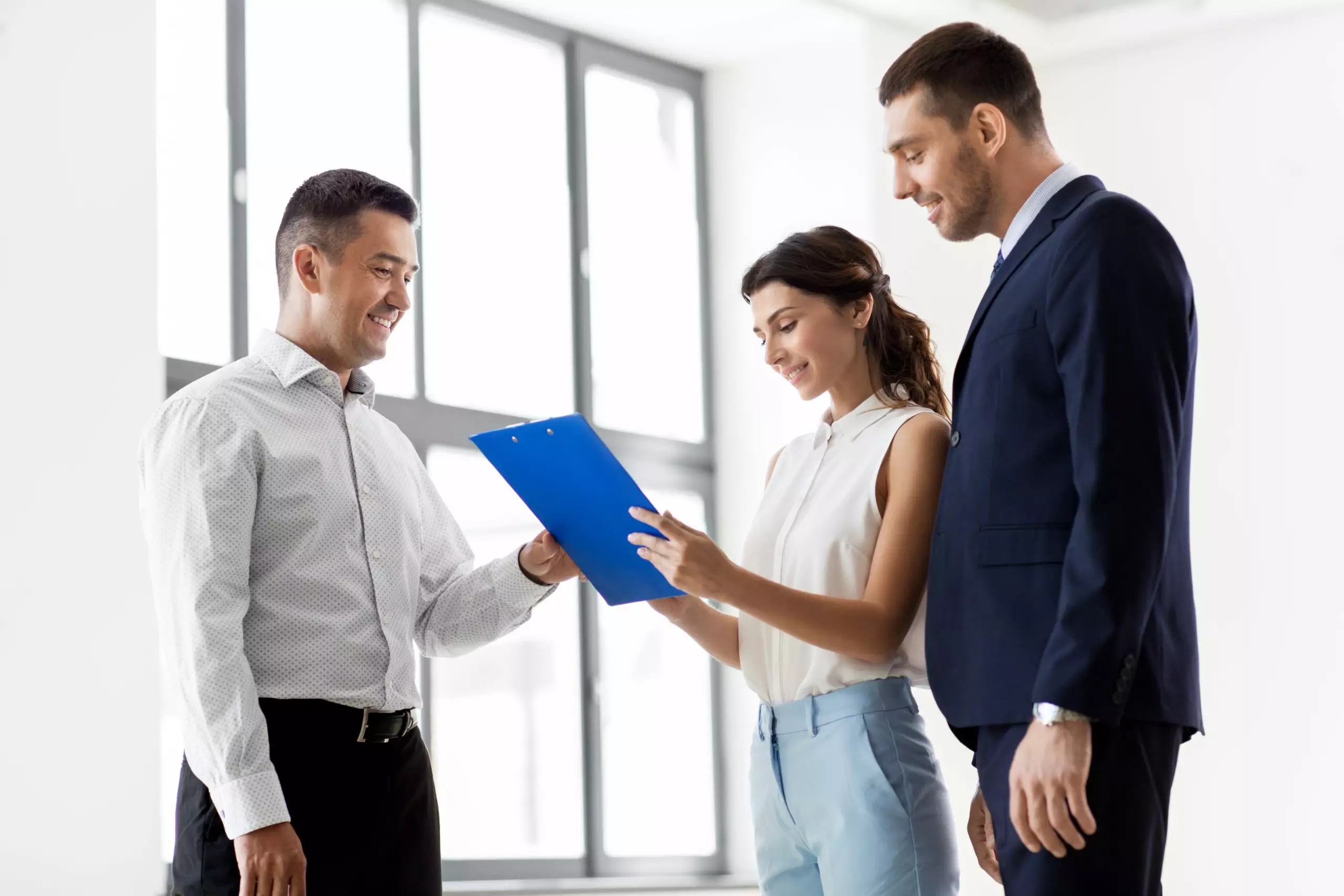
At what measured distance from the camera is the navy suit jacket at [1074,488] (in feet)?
5.01

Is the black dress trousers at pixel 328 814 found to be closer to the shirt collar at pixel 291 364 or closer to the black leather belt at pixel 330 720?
the black leather belt at pixel 330 720

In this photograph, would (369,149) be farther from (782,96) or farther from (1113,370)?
(1113,370)

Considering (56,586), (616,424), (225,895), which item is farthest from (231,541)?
(616,424)

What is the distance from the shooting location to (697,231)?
546 cm

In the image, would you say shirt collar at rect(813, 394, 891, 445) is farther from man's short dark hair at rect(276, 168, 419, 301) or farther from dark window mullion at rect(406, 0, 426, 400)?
dark window mullion at rect(406, 0, 426, 400)

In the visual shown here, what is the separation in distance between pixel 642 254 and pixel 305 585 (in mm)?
3432

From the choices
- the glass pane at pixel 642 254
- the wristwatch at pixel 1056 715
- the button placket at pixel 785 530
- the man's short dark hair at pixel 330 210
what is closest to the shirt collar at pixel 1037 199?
the button placket at pixel 785 530

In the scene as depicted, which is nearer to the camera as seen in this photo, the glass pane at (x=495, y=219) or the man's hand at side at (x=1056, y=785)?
the man's hand at side at (x=1056, y=785)

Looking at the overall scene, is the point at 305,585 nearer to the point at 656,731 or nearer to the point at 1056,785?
the point at 1056,785

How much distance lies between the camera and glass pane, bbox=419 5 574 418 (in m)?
4.61

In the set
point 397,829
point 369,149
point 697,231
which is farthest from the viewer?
point 697,231

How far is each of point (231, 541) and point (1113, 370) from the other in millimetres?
1117

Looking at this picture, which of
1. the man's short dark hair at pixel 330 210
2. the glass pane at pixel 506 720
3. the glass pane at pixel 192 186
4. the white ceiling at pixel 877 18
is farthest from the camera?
the white ceiling at pixel 877 18

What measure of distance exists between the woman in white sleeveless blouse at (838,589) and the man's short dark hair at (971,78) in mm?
371
